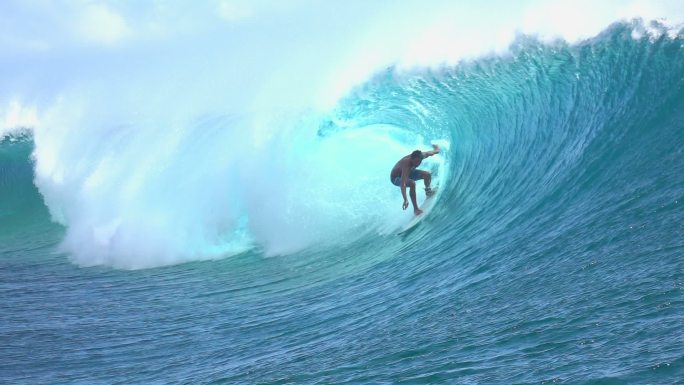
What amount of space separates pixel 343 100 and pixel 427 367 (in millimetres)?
12693

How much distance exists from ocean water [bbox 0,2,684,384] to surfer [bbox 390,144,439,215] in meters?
0.42

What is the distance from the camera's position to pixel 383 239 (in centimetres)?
1344

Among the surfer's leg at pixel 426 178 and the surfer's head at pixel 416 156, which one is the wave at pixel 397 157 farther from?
the surfer's head at pixel 416 156

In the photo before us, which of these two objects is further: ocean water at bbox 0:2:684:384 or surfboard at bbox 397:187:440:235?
surfboard at bbox 397:187:440:235

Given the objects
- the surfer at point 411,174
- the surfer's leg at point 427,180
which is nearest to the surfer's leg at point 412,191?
the surfer at point 411,174

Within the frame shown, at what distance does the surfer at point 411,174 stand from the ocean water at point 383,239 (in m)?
0.42

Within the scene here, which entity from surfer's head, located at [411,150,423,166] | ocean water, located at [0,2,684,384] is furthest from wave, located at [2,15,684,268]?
surfer's head, located at [411,150,423,166]

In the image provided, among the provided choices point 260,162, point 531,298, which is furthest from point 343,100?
point 531,298

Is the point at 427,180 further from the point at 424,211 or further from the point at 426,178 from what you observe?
the point at 424,211

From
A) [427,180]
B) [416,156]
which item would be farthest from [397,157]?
[416,156]

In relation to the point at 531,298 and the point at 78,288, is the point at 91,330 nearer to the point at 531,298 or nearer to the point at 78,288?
the point at 78,288

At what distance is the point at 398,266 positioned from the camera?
37.8ft

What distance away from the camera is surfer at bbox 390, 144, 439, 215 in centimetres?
1276

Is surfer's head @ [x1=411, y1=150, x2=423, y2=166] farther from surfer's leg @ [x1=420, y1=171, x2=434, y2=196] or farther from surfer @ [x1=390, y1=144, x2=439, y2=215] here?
surfer's leg @ [x1=420, y1=171, x2=434, y2=196]
